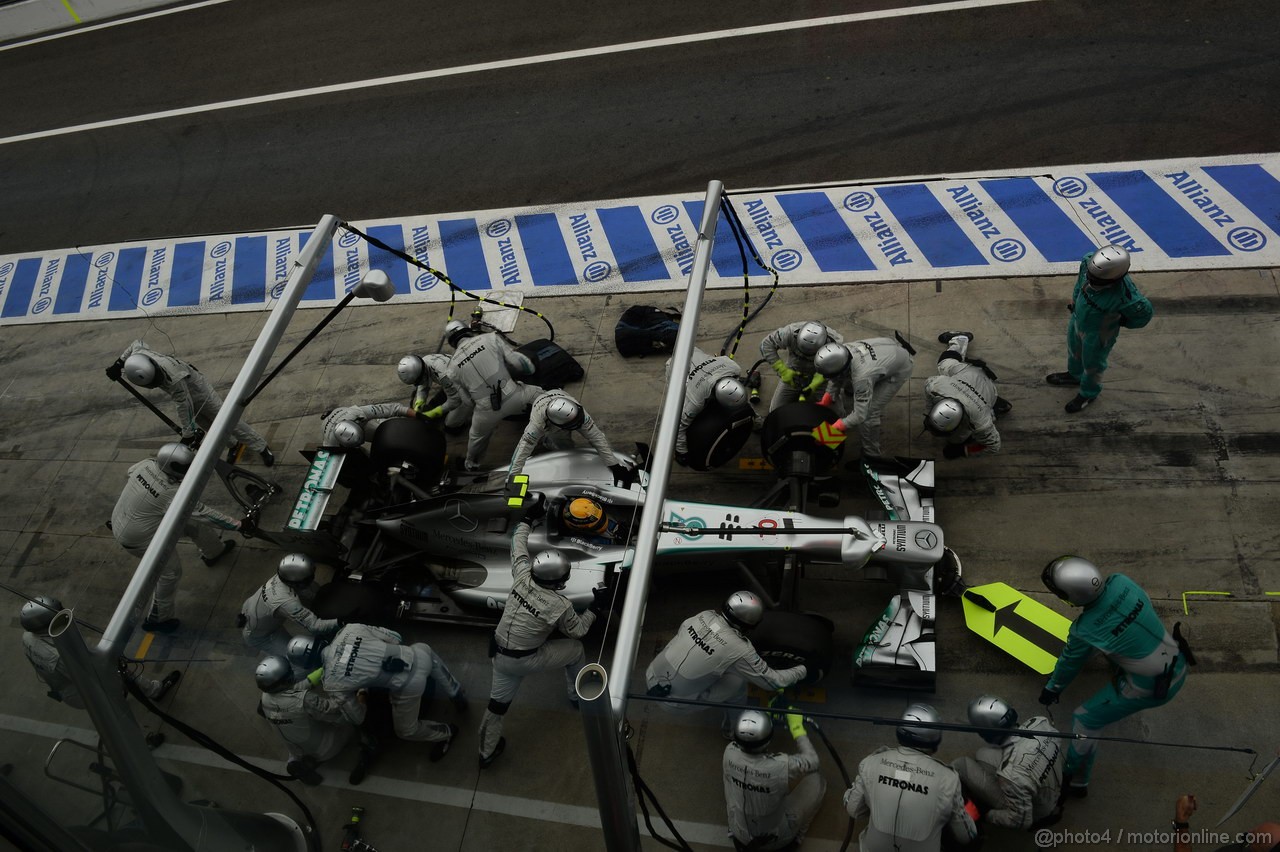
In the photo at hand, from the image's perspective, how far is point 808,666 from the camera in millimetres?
6043

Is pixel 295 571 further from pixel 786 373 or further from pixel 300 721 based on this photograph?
pixel 786 373

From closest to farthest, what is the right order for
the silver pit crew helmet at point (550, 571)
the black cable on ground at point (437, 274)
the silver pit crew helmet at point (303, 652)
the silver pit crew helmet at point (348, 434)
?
the silver pit crew helmet at point (303, 652) → the silver pit crew helmet at point (550, 571) → the black cable on ground at point (437, 274) → the silver pit crew helmet at point (348, 434)

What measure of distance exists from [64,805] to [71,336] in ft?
36.9

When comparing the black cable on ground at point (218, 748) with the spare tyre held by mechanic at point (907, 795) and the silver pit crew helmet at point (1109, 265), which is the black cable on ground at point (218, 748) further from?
the silver pit crew helmet at point (1109, 265)

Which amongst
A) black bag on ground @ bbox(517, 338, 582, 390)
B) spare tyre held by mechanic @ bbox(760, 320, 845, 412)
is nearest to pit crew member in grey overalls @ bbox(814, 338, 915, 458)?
spare tyre held by mechanic @ bbox(760, 320, 845, 412)

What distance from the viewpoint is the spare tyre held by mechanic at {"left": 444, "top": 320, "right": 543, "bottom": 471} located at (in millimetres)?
8125

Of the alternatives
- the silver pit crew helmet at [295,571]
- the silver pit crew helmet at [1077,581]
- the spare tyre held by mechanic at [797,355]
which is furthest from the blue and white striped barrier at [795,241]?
the silver pit crew helmet at [295,571]

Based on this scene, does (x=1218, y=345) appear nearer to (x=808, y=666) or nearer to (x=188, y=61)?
(x=808, y=666)

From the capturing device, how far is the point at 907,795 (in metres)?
4.52

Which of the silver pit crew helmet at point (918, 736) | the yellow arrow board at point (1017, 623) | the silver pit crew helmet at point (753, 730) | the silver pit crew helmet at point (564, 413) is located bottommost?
the silver pit crew helmet at point (918, 736)

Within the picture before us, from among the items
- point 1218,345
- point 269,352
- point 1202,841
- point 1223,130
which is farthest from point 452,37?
point 1202,841

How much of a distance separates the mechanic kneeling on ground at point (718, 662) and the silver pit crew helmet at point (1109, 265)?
3934 millimetres

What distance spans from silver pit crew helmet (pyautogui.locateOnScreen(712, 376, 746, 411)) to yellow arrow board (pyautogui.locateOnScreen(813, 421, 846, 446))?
681 millimetres

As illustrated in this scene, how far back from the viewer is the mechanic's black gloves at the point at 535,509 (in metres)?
6.88
